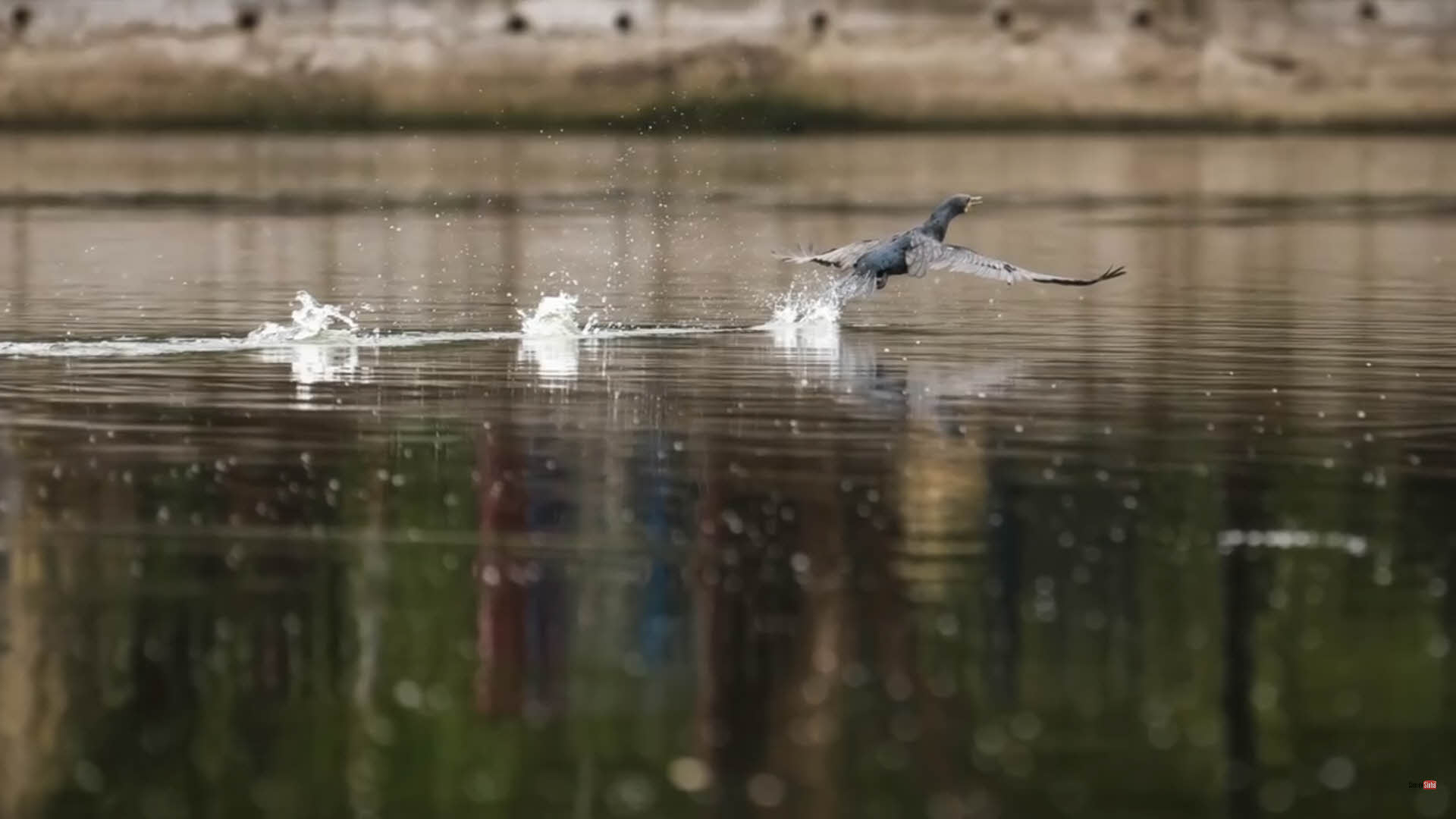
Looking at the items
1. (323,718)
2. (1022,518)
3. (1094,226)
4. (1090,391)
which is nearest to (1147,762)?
(323,718)

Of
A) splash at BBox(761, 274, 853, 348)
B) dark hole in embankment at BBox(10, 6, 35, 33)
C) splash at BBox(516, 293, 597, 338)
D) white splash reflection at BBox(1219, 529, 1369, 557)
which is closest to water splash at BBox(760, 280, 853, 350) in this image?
splash at BBox(761, 274, 853, 348)

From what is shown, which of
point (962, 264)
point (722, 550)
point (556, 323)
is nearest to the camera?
point (722, 550)

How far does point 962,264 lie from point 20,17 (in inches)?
1989

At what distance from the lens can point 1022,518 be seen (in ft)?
57.9

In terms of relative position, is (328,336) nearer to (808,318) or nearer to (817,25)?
(808,318)

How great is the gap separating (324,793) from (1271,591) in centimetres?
521

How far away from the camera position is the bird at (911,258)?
90.0 feet

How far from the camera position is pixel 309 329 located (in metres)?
29.1

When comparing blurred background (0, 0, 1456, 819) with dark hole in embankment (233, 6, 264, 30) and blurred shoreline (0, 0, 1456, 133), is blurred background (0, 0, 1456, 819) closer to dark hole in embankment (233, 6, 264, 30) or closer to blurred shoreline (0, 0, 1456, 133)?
dark hole in embankment (233, 6, 264, 30)

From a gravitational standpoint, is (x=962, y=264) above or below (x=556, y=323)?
above

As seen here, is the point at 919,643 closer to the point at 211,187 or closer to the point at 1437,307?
the point at 1437,307

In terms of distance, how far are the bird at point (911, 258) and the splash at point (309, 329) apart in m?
3.68

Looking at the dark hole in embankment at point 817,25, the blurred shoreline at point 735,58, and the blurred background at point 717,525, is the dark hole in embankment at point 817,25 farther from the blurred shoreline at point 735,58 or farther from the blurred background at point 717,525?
the blurred background at point 717,525

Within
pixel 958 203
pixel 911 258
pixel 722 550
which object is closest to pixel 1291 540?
pixel 722 550
